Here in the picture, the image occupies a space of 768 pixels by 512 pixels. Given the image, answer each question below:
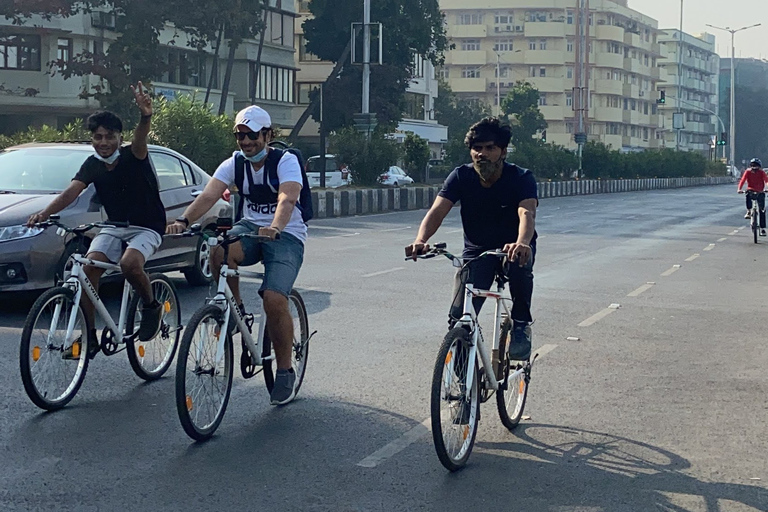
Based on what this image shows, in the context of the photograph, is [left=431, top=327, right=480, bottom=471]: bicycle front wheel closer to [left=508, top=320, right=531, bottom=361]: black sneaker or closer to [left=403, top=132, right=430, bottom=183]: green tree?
[left=508, top=320, right=531, bottom=361]: black sneaker

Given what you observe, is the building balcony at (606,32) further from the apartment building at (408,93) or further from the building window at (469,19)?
the apartment building at (408,93)

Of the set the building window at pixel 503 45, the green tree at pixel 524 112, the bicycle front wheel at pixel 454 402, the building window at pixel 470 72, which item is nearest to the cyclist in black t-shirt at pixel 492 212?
the bicycle front wheel at pixel 454 402

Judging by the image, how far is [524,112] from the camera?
95438 mm

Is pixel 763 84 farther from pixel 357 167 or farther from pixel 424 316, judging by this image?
pixel 424 316

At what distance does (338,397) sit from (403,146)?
116 ft

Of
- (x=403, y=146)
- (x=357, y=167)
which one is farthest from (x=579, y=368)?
(x=403, y=146)

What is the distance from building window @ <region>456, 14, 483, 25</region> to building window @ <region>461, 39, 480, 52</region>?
182 cm

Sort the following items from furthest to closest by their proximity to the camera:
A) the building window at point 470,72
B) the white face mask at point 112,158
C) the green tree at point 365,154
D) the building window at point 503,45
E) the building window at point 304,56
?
the building window at point 503,45
the building window at point 470,72
the building window at point 304,56
the green tree at point 365,154
the white face mask at point 112,158

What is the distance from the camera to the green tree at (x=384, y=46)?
198 ft

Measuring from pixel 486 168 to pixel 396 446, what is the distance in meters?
1.42

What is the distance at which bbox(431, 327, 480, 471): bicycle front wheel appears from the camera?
5.33 metres

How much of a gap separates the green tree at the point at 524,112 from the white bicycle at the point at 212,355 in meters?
88.0

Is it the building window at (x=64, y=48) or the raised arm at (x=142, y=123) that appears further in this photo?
the building window at (x=64, y=48)

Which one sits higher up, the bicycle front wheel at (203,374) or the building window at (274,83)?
the building window at (274,83)
